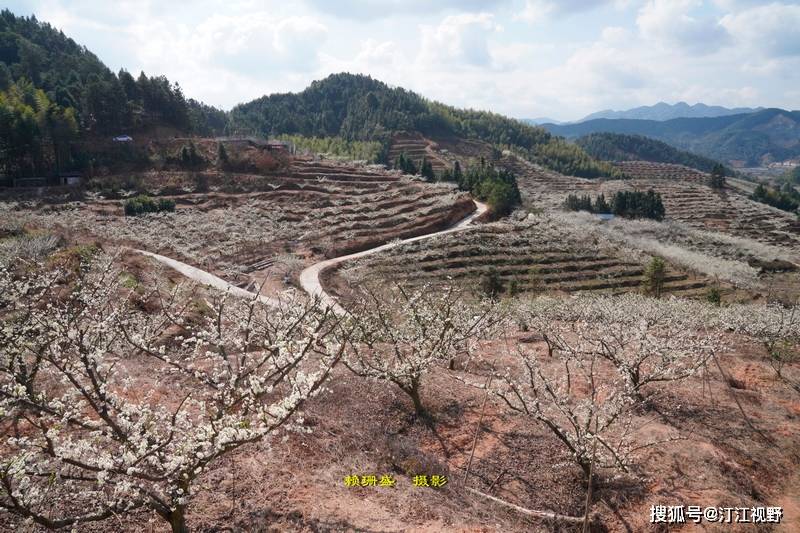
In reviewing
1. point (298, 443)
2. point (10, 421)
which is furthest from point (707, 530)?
point (10, 421)

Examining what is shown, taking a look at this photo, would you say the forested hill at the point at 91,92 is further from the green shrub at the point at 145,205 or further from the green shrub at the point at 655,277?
the green shrub at the point at 655,277

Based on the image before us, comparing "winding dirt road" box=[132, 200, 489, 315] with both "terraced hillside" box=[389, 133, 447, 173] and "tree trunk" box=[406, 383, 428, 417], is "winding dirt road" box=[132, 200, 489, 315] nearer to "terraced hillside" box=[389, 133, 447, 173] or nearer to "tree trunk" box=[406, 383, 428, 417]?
"tree trunk" box=[406, 383, 428, 417]

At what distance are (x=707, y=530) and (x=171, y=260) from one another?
141 feet

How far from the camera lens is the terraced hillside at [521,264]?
45.8 m

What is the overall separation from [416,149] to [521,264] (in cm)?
8252

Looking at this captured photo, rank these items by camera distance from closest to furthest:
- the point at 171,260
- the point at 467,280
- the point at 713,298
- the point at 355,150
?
the point at 713,298, the point at 171,260, the point at 467,280, the point at 355,150

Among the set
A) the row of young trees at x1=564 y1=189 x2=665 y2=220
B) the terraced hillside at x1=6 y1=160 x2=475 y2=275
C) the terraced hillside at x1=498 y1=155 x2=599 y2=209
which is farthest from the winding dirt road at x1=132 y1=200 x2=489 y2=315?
the terraced hillside at x1=498 y1=155 x2=599 y2=209

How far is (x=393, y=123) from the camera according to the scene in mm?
141875

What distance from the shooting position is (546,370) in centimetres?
1848

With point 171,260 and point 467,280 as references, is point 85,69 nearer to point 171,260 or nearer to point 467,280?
point 171,260

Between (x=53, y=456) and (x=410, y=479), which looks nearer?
(x=53, y=456)

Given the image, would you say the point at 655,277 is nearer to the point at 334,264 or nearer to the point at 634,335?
the point at 634,335

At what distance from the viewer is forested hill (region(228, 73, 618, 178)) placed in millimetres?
141125

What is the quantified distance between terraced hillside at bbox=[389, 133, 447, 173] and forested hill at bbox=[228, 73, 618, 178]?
4.72 metres
